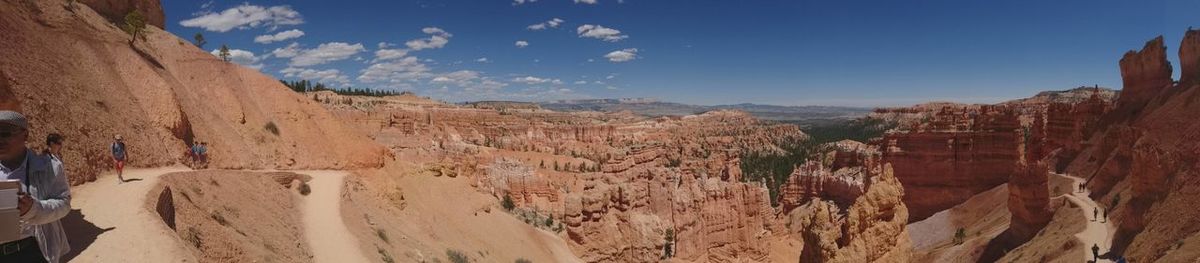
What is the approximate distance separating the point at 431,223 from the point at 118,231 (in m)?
13.8

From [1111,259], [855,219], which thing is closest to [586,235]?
[855,219]

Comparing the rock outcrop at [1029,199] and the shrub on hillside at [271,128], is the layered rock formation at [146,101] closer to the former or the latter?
the shrub on hillside at [271,128]

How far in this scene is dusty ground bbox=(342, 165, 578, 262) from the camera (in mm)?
17156

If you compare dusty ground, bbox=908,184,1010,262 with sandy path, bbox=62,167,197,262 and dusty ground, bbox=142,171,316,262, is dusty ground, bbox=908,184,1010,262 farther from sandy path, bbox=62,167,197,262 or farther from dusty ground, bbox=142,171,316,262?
sandy path, bbox=62,167,197,262

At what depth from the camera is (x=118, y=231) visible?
859cm

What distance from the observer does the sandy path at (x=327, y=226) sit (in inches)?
546

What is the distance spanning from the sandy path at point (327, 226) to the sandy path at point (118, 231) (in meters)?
4.16

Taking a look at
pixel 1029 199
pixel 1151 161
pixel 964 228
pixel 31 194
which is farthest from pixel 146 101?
pixel 964 228

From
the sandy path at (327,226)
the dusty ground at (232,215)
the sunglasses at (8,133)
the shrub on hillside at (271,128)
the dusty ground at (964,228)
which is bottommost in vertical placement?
the dusty ground at (964,228)

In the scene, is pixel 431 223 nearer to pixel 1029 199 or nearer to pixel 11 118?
pixel 11 118

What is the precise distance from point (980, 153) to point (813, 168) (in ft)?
40.1

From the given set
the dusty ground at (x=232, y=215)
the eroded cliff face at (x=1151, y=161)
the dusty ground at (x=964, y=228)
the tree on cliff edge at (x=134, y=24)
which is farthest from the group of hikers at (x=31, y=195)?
the dusty ground at (x=964, y=228)

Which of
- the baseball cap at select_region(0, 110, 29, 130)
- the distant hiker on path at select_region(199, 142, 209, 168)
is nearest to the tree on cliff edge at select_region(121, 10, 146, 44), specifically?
the distant hiker on path at select_region(199, 142, 209, 168)

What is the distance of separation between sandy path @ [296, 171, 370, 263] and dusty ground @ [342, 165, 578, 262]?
0.96 feet
